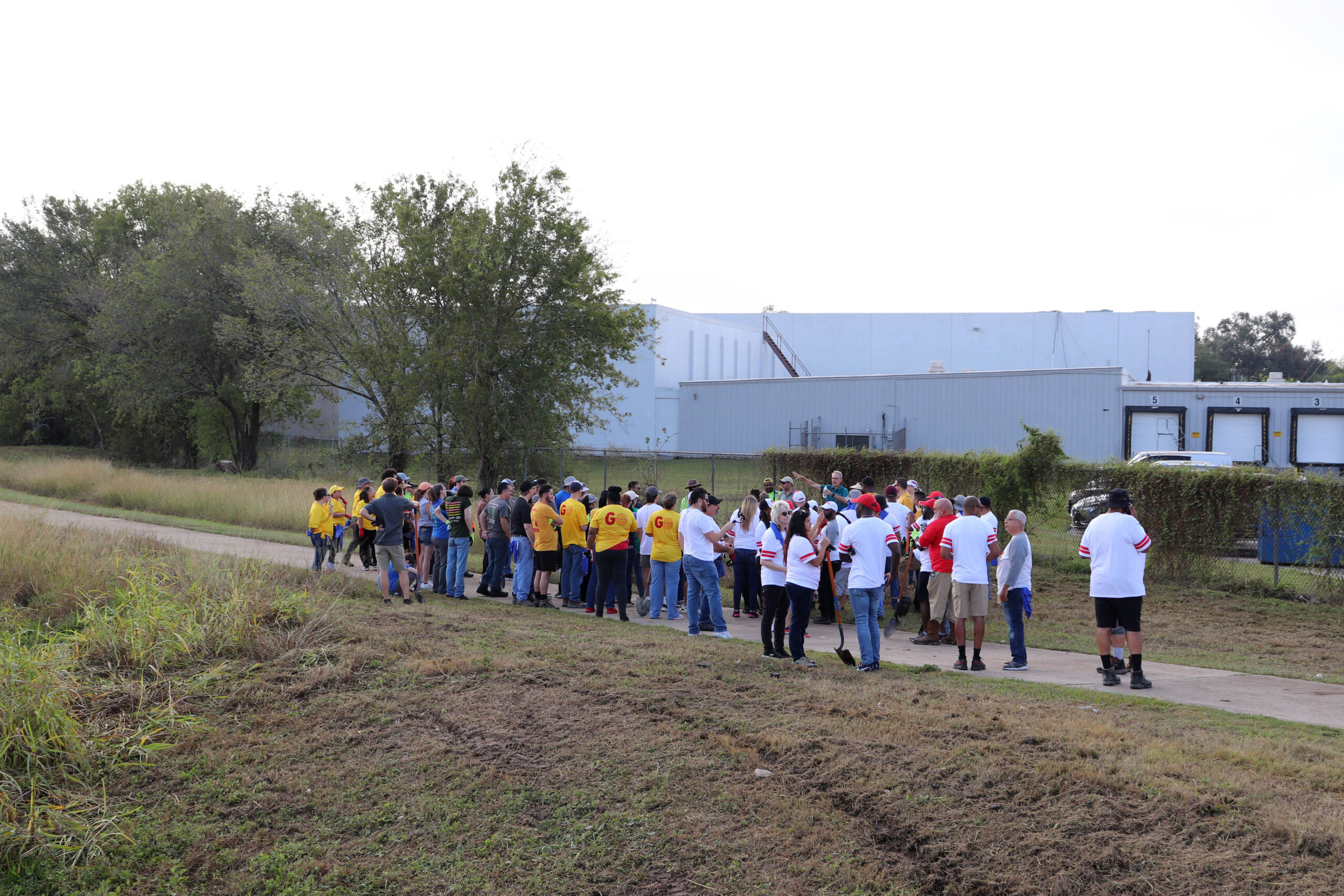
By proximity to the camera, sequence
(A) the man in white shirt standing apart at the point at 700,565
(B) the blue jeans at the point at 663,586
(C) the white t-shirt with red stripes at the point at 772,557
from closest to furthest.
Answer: (C) the white t-shirt with red stripes at the point at 772,557, (A) the man in white shirt standing apart at the point at 700,565, (B) the blue jeans at the point at 663,586

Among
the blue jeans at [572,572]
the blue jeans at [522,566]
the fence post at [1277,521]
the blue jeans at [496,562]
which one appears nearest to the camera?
the blue jeans at [522,566]

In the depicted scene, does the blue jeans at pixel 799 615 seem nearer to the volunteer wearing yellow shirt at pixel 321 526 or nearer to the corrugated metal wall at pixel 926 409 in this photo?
the volunteer wearing yellow shirt at pixel 321 526

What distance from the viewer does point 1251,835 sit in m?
4.47

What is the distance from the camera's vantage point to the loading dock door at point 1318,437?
25.0m

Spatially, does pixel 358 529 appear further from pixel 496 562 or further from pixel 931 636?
pixel 931 636

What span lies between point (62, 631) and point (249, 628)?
1.96m

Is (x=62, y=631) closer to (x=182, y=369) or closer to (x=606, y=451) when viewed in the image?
(x=606, y=451)

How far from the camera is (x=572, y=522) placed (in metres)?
13.4

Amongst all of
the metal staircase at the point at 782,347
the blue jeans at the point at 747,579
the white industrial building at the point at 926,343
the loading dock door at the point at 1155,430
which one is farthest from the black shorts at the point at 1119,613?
the metal staircase at the point at 782,347

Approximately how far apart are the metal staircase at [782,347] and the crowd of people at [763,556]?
3518 cm

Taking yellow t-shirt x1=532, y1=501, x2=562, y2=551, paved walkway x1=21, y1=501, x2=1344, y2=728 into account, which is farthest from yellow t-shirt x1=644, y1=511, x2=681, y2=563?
yellow t-shirt x1=532, y1=501, x2=562, y2=551

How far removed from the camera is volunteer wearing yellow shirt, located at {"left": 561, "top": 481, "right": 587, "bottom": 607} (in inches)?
526

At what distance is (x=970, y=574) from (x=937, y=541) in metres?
1.47

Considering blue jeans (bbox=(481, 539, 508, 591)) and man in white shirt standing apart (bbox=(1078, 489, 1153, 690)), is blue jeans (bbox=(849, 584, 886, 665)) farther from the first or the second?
blue jeans (bbox=(481, 539, 508, 591))
